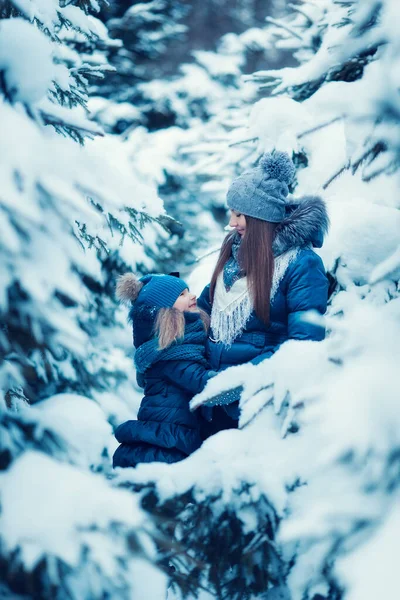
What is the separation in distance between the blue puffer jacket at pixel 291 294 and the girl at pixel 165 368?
159 mm

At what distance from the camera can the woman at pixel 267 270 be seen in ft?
9.15

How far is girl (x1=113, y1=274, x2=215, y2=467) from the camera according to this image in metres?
2.82

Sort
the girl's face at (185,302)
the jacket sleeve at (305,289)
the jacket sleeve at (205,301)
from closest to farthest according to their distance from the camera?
1. the jacket sleeve at (305,289)
2. the girl's face at (185,302)
3. the jacket sleeve at (205,301)

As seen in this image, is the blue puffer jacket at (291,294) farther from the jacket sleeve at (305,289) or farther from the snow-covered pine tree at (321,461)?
the snow-covered pine tree at (321,461)

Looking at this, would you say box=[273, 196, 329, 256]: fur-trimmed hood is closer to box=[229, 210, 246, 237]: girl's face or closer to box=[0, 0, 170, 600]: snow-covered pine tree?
box=[229, 210, 246, 237]: girl's face

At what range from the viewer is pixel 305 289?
108 inches

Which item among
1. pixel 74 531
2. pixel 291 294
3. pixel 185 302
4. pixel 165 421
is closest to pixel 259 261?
pixel 291 294

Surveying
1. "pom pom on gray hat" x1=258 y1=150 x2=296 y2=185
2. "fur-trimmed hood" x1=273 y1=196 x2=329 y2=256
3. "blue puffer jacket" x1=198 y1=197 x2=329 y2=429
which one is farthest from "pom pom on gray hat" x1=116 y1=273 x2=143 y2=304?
"pom pom on gray hat" x1=258 y1=150 x2=296 y2=185

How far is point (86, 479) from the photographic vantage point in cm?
146

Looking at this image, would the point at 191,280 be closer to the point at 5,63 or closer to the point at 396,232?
the point at 396,232

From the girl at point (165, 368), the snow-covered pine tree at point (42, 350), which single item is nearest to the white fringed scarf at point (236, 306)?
the girl at point (165, 368)

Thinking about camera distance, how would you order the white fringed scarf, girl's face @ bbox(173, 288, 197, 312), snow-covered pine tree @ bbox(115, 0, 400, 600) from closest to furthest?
1. snow-covered pine tree @ bbox(115, 0, 400, 600)
2. the white fringed scarf
3. girl's face @ bbox(173, 288, 197, 312)

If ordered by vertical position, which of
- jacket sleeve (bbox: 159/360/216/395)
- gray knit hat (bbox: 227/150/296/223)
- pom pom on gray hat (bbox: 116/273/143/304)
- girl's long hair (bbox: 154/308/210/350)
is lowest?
jacket sleeve (bbox: 159/360/216/395)

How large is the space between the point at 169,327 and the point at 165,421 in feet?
1.67
